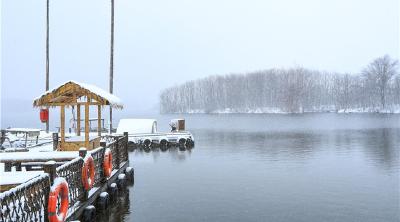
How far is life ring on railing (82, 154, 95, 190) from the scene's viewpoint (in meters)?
10.3

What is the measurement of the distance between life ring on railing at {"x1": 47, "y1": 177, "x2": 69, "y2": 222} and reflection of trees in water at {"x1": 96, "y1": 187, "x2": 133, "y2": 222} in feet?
9.13

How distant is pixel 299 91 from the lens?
4702 inches

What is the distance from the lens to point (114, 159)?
15.3 metres

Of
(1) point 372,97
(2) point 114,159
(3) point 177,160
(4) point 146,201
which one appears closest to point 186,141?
(3) point 177,160

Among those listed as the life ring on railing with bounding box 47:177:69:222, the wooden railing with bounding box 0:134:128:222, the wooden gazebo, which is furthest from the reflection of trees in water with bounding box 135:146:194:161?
the life ring on railing with bounding box 47:177:69:222

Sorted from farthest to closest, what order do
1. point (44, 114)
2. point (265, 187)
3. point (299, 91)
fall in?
1. point (299, 91)
2. point (44, 114)
3. point (265, 187)

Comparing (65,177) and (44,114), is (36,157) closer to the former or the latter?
(65,177)

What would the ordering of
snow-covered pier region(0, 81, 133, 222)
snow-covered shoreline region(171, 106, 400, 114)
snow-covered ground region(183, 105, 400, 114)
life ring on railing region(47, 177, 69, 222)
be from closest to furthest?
snow-covered pier region(0, 81, 133, 222) → life ring on railing region(47, 177, 69, 222) → snow-covered shoreline region(171, 106, 400, 114) → snow-covered ground region(183, 105, 400, 114)

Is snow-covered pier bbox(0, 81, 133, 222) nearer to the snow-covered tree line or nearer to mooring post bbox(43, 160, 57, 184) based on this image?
mooring post bbox(43, 160, 57, 184)

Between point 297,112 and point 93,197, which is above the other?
point 297,112

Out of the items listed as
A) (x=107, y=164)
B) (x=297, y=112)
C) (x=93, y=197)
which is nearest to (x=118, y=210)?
(x=93, y=197)

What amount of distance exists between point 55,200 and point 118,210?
4603 mm

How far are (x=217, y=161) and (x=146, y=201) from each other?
9.12 meters

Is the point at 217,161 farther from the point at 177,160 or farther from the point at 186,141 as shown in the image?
the point at 186,141
